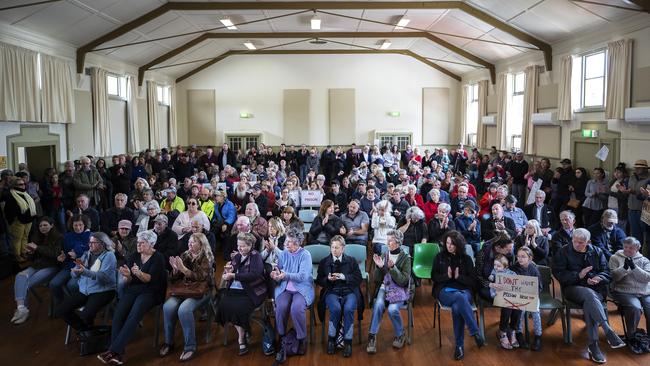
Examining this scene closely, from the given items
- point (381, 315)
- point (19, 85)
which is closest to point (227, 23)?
point (19, 85)

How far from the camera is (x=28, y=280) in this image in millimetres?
6160

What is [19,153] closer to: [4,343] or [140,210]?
[140,210]

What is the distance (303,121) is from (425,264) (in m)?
14.6

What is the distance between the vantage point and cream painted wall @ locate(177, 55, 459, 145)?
2025 cm

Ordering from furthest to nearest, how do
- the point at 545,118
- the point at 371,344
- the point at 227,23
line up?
1. the point at 227,23
2. the point at 545,118
3. the point at 371,344

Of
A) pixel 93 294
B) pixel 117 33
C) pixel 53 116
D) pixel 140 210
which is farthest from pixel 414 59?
pixel 93 294

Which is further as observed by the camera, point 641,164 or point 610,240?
point 641,164

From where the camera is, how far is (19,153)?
33.7ft

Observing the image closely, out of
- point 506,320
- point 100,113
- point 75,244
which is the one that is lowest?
point 506,320

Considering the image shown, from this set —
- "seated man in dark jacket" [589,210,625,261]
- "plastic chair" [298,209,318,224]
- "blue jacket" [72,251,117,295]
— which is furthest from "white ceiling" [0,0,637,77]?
"plastic chair" [298,209,318,224]

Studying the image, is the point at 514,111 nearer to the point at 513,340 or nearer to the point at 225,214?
the point at 225,214

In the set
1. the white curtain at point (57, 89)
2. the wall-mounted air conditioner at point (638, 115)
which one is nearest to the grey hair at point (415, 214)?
the wall-mounted air conditioner at point (638, 115)

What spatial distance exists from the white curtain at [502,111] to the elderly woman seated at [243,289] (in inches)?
459

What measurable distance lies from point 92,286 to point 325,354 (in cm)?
257
